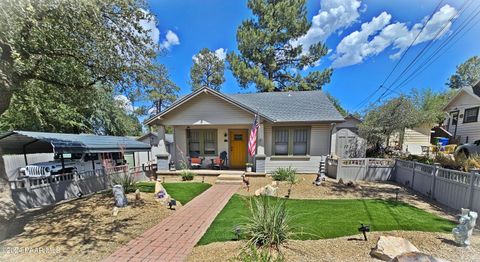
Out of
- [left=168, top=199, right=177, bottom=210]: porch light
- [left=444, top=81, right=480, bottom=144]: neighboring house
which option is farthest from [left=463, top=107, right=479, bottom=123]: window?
[left=168, top=199, right=177, bottom=210]: porch light

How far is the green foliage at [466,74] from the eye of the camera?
36.8 meters

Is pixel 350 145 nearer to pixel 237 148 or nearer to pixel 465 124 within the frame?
pixel 237 148

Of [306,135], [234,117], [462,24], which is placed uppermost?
[462,24]

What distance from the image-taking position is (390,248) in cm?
317

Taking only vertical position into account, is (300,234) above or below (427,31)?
below

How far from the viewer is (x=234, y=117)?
10891 mm

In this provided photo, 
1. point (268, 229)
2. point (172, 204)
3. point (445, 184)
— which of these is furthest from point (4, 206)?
point (445, 184)

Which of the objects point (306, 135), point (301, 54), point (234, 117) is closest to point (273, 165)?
point (306, 135)

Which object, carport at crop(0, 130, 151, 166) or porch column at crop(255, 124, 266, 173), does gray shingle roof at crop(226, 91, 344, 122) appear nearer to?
porch column at crop(255, 124, 266, 173)

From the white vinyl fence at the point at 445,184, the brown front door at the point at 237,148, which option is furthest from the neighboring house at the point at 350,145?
the brown front door at the point at 237,148

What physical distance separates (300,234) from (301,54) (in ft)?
68.5

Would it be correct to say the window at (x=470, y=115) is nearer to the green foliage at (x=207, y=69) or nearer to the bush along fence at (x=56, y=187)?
the green foliage at (x=207, y=69)

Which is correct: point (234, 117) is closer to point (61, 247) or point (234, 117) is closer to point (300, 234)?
point (300, 234)

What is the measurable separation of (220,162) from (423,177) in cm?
915
